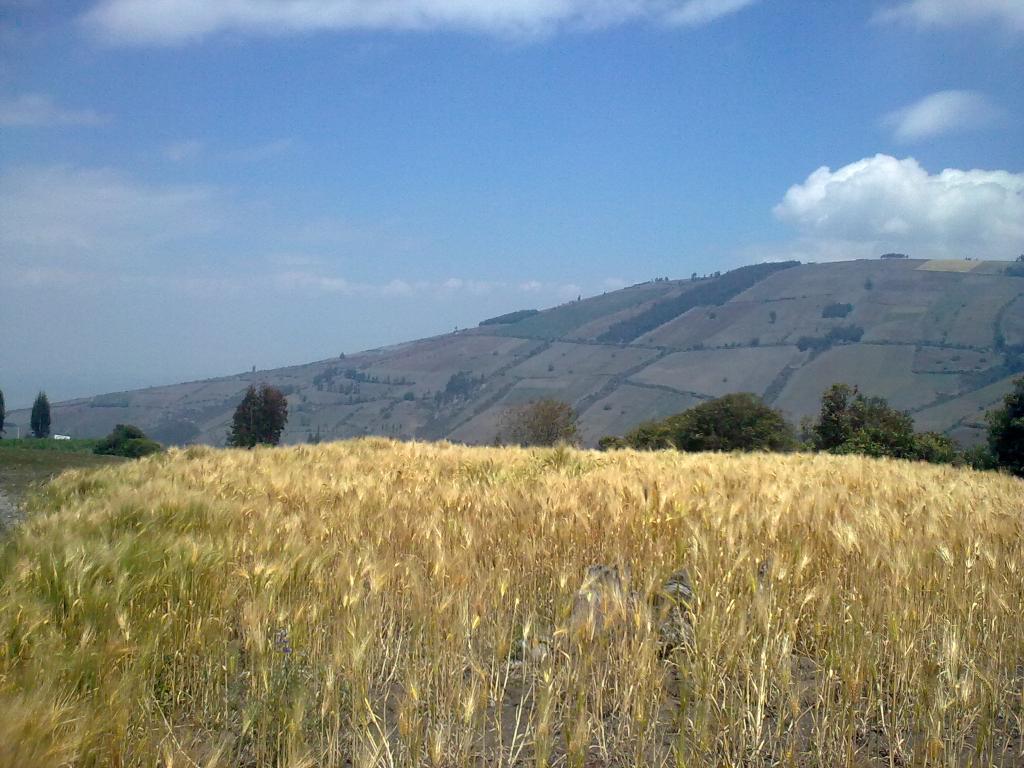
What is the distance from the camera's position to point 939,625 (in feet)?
10.1

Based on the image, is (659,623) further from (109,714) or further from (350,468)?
(350,468)

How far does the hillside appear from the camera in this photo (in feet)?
260

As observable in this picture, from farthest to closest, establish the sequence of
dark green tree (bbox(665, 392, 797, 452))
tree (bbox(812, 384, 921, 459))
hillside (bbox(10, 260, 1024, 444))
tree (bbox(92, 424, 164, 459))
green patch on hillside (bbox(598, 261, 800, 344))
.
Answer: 1. green patch on hillside (bbox(598, 261, 800, 344))
2. hillside (bbox(10, 260, 1024, 444))
3. dark green tree (bbox(665, 392, 797, 452))
4. tree (bbox(812, 384, 921, 459))
5. tree (bbox(92, 424, 164, 459))

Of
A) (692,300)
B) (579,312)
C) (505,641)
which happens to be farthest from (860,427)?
(579,312)

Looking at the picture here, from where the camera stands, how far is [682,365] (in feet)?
346

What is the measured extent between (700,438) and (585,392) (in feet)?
231

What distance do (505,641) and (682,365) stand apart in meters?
105

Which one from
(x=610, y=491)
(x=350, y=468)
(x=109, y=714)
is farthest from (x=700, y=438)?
(x=109, y=714)

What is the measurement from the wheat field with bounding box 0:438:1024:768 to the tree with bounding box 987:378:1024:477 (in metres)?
20.5

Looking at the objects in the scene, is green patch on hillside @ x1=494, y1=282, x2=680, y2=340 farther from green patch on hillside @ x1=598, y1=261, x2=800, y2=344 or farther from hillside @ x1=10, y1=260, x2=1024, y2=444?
green patch on hillside @ x1=598, y1=261, x2=800, y2=344

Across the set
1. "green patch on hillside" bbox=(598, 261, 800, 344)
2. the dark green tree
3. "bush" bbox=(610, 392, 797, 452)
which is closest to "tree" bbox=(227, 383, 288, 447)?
"bush" bbox=(610, 392, 797, 452)

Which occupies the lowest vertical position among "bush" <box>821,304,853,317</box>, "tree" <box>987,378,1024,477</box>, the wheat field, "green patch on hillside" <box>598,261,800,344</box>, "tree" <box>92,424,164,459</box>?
"tree" <box>987,378,1024,477</box>

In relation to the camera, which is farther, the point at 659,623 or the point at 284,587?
the point at 284,587

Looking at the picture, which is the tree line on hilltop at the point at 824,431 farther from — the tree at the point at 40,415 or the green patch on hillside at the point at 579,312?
the green patch on hillside at the point at 579,312
